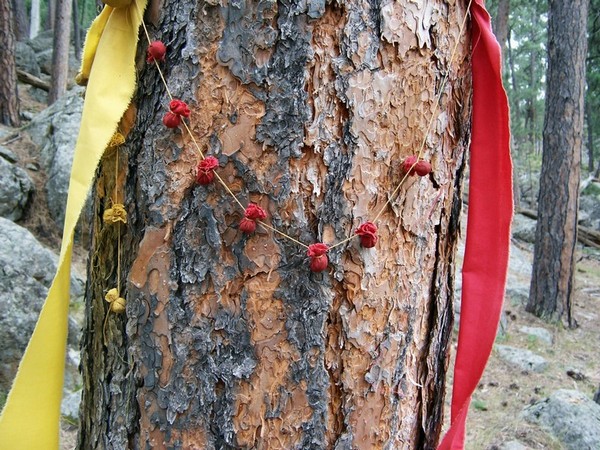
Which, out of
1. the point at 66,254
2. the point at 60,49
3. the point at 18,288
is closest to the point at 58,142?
the point at 18,288

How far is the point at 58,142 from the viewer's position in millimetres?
6469

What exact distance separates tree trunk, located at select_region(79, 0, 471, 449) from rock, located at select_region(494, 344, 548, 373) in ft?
16.6

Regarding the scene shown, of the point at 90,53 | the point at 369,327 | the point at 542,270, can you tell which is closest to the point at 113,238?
the point at 90,53

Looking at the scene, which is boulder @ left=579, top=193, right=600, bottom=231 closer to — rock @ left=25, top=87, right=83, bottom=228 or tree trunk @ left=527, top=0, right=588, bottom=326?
tree trunk @ left=527, top=0, right=588, bottom=326

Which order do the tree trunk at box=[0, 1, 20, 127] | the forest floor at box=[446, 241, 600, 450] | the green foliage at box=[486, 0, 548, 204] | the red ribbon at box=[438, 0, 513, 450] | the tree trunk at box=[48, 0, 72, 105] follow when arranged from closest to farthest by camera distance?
the red ribbon at box=[438, 0, 513, 450] < the forest floor at box=[446, 241, 600, 450] < the tree trunk at box=[0, 1, 20, 127] < the tree trunk at box=[48, 0, 72, 105] < the green foliage at box=[486, 0, 548, 204]

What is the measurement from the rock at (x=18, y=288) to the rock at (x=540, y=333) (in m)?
5.43

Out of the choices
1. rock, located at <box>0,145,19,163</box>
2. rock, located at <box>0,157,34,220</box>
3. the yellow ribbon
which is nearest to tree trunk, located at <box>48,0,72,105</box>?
rock, located at <box>0,145,19,163</box>

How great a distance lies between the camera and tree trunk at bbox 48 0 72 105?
10.4 meters

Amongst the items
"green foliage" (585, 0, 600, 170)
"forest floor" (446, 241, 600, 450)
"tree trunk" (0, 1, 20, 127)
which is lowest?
"forest floor" (446, 241, 600, 450)

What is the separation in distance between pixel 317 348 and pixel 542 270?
6.90 m

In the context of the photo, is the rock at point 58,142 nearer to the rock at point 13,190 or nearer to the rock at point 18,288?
the rock at point 13,190

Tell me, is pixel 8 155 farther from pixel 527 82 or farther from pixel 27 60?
pixel 527 82

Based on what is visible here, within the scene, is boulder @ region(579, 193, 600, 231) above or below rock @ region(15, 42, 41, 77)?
below

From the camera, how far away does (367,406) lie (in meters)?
1.08
